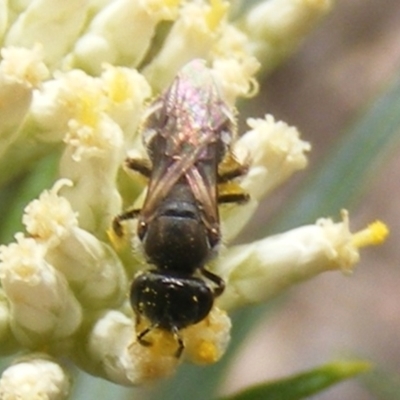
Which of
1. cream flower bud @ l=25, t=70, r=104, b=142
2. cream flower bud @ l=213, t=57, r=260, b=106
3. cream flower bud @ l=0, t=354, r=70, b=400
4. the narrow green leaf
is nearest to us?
cream flower bud @ l=0, t=354, r=70, b=400

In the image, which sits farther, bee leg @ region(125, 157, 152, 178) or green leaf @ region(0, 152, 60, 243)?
green leaf @ region(0, 152, 60, 243)

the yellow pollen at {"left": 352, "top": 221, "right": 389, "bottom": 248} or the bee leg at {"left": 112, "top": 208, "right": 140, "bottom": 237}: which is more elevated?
the yellow pollen at {"left": 352, "top": 221, "right": 389, "bottom": 248}

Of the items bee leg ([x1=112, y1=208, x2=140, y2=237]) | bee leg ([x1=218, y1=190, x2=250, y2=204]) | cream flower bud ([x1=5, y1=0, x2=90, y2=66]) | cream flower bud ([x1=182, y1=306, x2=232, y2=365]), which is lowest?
cream flower bud ([x1=182, y1=306, x2=232, y2=365])

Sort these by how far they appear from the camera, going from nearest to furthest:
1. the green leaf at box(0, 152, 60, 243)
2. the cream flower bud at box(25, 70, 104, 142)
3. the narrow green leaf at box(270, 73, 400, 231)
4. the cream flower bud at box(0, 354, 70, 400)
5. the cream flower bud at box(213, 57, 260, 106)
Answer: the cream flower bud at box(0, 354, 70, 400)
the cream flower bud at box(25, 70, 104, 142)
the cream flower bud at box(213, 57, 260, 106)
the green leaf at box(0, 152, 60, 243)
the narrow green leaf at box(270, 73, 400, 231)

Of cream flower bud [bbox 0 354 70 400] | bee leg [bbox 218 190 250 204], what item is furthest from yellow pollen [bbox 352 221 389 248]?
cream flower bud [bbox 0 354 70 400]

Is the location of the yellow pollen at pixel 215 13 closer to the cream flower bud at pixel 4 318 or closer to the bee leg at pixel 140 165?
the bee leg at pixel 140 165

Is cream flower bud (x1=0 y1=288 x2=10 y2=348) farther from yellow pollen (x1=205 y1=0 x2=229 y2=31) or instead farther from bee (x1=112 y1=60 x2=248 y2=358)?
yellow pollen (x1=205 y1=0 x2=229 y2=31)
